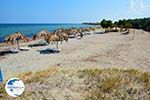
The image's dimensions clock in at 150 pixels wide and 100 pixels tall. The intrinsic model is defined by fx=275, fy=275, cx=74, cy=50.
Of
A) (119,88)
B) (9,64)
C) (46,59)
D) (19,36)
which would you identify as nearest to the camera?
(119,88)

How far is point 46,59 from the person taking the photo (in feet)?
77.4

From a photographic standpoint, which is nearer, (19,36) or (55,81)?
(55,81)

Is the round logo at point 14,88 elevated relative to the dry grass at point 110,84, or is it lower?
elevated

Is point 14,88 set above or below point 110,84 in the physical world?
above

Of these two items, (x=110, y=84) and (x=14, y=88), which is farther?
(x=110, y=84)

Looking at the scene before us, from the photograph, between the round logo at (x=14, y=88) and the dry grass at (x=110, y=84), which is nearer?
the round logo at (x=14, y=88)

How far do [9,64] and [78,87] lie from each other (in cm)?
1331

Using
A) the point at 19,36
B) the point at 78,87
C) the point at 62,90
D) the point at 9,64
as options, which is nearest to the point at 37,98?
the point at 62,90

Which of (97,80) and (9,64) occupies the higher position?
(97,80)

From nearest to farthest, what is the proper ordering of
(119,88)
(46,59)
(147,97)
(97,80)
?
(147,97) → (119,88) → (97,80) → (46,59)

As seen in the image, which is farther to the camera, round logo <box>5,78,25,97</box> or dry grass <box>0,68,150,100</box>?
dry grass <box>0,68,150,100</box>

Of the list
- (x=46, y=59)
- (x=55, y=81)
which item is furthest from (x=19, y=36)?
(x=55, y=81)

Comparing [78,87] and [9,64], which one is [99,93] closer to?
[78,87]

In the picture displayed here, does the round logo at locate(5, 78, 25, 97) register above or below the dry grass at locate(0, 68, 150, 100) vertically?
above
